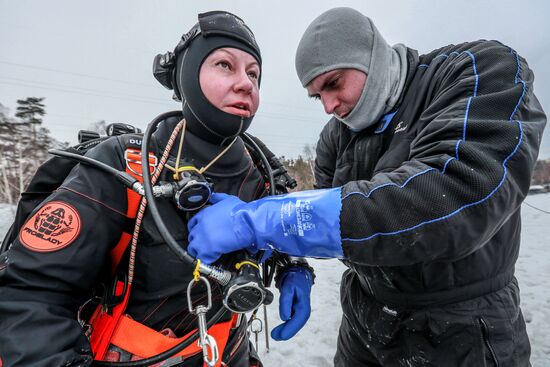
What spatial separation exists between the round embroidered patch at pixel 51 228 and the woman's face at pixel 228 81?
0.77 m

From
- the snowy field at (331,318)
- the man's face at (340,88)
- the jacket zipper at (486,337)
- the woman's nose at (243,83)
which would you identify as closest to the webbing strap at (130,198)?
the woman's nose at (243,83)

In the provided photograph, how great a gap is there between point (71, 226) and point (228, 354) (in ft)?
3.49

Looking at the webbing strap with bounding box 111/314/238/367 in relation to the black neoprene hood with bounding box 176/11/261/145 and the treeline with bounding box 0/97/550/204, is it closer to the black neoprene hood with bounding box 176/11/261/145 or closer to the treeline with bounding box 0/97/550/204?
the black neoprene hood with bounding box 176/11/261/145

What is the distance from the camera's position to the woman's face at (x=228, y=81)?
4.65 ft

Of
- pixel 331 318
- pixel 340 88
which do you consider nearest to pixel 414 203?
pixel 340 88

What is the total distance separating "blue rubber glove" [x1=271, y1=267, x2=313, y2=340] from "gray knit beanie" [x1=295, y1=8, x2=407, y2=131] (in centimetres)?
95

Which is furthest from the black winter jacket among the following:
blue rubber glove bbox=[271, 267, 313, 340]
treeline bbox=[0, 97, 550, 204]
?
treeline bbox=[0, 97, 550, 204]

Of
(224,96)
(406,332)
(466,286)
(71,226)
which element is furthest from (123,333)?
(466,286)

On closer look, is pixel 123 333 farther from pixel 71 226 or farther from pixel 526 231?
pixel 526 231

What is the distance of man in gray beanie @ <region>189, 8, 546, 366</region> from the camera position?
0.95m

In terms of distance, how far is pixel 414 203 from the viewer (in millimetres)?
940

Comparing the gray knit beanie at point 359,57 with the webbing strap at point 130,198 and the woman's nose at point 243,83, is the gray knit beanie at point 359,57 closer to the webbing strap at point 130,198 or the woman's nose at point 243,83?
the woman's nose at point 243,83

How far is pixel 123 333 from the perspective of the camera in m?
1.26

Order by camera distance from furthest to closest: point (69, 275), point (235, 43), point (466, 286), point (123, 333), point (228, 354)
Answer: point (228, 354) < point (235, 43) < point (466, 286) < point (123, 333) < point (69, 275)
